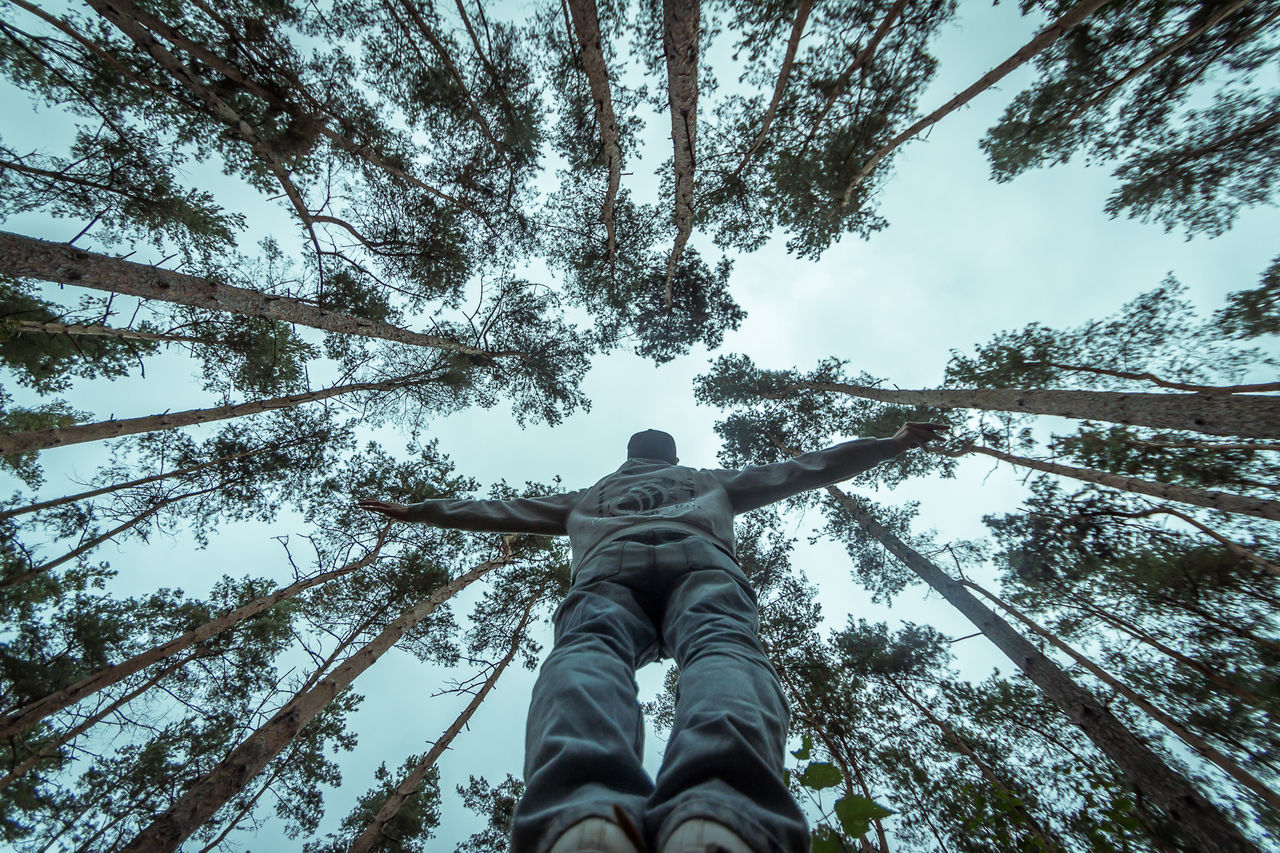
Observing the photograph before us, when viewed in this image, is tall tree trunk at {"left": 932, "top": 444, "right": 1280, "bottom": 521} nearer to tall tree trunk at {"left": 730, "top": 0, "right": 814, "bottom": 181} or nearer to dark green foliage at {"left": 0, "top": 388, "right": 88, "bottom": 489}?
tall tree trunk at {"left": 730, "top": 0, "right": 814, "bottom": 181}

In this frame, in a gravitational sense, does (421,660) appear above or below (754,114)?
below

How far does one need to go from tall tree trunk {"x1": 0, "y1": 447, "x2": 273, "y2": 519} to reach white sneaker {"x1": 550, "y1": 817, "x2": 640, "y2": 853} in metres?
9.72

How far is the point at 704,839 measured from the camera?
87 centimetres

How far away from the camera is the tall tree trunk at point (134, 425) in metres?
5.78

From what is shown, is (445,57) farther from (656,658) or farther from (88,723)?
(88,723)

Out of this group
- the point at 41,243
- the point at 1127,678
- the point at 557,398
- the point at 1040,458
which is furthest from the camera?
the point at 557,398

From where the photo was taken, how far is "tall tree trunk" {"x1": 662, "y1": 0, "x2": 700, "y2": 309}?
507cm

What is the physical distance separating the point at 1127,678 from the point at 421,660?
35.1ft

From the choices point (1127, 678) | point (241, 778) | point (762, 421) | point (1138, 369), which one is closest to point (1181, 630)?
point (1127, 678)

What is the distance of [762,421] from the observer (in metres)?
11.2

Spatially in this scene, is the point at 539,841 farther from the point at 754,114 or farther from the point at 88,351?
the point at 88,351

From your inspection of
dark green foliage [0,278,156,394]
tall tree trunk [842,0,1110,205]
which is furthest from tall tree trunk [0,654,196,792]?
tall tree trunk [842,0,1110,205]

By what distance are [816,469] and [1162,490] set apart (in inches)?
218

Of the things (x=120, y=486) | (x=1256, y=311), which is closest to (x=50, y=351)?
(x=120, y=486)
